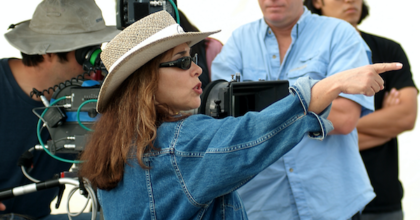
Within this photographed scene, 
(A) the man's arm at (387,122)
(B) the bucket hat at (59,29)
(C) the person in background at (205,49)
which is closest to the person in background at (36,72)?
(B) the bucket hat at (59,29)

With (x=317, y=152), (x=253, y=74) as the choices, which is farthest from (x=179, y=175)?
(x=253, y=74)

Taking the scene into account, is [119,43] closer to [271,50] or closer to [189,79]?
[189,79]

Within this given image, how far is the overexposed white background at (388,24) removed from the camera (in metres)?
2.93

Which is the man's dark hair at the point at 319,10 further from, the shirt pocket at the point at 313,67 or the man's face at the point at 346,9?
the shirt pocket at the point at 313,67

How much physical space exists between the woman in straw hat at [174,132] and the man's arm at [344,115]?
531 mm

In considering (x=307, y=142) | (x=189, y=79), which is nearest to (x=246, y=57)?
(x=307, y=142)

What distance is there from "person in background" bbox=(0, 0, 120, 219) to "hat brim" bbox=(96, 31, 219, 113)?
68cm

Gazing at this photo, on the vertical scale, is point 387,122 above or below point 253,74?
below

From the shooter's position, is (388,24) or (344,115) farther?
(388,24)

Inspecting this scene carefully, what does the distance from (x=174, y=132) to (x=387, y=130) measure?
1.49m

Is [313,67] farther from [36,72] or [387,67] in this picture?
[36,72]

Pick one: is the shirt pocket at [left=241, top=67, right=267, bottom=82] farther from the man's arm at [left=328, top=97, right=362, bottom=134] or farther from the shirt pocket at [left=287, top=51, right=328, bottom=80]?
the man's arm at [left=328, top=97, right=362, bottom=134]

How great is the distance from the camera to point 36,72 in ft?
6.23

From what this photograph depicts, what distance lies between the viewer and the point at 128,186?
1.13 metres
